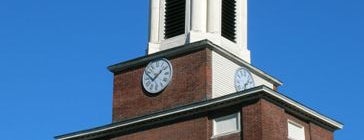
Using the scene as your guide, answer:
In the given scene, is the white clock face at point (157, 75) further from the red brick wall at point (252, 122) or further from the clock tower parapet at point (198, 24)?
the red brick wall at point (252, 122)

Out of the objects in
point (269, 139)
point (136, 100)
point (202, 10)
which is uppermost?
point (202, 10)

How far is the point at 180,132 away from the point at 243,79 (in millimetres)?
4826

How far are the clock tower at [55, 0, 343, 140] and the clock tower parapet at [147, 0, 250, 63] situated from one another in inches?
1.9

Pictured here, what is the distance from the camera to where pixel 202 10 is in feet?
159

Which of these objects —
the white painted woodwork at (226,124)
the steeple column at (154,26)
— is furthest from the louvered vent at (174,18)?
the white painted woodwork at (226,124)

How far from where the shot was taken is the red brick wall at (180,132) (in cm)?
4462

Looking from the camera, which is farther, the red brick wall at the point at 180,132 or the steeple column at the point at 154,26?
the steeple column at the point at 154,26

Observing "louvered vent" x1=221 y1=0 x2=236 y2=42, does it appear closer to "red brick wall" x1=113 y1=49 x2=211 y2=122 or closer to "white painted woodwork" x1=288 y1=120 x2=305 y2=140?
"red brick wall" x1=113 y1=49 x2=211 y2=122

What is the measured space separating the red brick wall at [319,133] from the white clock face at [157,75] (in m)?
7.02

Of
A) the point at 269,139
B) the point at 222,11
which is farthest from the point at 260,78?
the point at 269,139

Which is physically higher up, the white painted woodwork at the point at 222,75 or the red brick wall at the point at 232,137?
the white painted woodwork at the point at 222,75

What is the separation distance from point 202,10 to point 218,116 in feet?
20.7

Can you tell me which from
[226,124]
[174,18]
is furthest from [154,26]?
[226,124]

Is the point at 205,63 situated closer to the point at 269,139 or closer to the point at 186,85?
the point at 186,85
